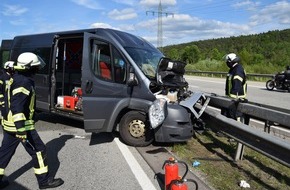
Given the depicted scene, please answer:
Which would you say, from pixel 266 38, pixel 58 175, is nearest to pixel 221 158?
pixel 58 175

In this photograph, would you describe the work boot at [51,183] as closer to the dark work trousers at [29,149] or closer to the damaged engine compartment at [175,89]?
the dark work trousers at [29,149]

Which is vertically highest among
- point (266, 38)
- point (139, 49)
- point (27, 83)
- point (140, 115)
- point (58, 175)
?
point (266, 38)

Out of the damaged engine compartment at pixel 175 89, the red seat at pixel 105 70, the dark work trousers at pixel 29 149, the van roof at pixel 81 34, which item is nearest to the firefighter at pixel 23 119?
the dark work trousers at pixel 29 149

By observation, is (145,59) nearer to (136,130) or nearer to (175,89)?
(175,89)

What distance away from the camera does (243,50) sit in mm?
63875

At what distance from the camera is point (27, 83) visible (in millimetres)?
4578

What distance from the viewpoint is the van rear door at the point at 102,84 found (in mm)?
7016

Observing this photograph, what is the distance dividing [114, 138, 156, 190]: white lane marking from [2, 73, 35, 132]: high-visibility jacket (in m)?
1.70

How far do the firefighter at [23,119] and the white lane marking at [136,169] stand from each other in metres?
1.12

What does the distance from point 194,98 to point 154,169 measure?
2104 millimetres

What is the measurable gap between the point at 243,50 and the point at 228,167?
6115 centimetres

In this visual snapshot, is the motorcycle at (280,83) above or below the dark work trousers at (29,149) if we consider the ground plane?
above

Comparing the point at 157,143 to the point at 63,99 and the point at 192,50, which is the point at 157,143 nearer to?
the point at 63,99

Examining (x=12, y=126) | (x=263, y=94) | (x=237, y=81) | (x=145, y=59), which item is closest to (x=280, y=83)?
(x=263, y=94)
